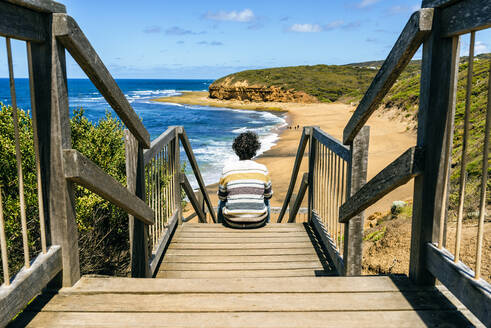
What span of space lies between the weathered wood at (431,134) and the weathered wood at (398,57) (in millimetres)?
46

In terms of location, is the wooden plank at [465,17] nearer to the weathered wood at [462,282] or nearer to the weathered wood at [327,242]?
the weathered wood at [462,282]

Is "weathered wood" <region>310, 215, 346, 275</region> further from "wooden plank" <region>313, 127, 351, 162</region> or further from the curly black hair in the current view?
the curly black hair

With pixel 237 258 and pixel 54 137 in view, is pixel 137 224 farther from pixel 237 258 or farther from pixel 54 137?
pixel 237 258

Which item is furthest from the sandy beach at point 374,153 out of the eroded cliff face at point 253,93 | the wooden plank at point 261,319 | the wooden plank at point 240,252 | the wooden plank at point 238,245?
the eroded cliff face at point 253,93

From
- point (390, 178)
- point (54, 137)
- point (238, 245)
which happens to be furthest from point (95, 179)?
point (238, 245)

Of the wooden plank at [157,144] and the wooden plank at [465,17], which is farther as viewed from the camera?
the wooden plank at [157,144]

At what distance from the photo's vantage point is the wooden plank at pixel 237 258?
3646mm

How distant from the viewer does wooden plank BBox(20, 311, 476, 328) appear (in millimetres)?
1804

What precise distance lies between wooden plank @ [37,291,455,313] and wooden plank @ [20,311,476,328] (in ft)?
0.12

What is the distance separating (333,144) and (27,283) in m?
2.49

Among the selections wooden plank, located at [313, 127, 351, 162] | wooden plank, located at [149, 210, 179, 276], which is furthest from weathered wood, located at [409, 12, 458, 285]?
wooden plank, located at [149, 210, 179, 276]

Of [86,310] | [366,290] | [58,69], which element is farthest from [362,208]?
[58,69]

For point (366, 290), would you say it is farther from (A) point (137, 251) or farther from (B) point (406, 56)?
(A) point (137, 251)

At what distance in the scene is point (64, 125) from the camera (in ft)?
6.32
